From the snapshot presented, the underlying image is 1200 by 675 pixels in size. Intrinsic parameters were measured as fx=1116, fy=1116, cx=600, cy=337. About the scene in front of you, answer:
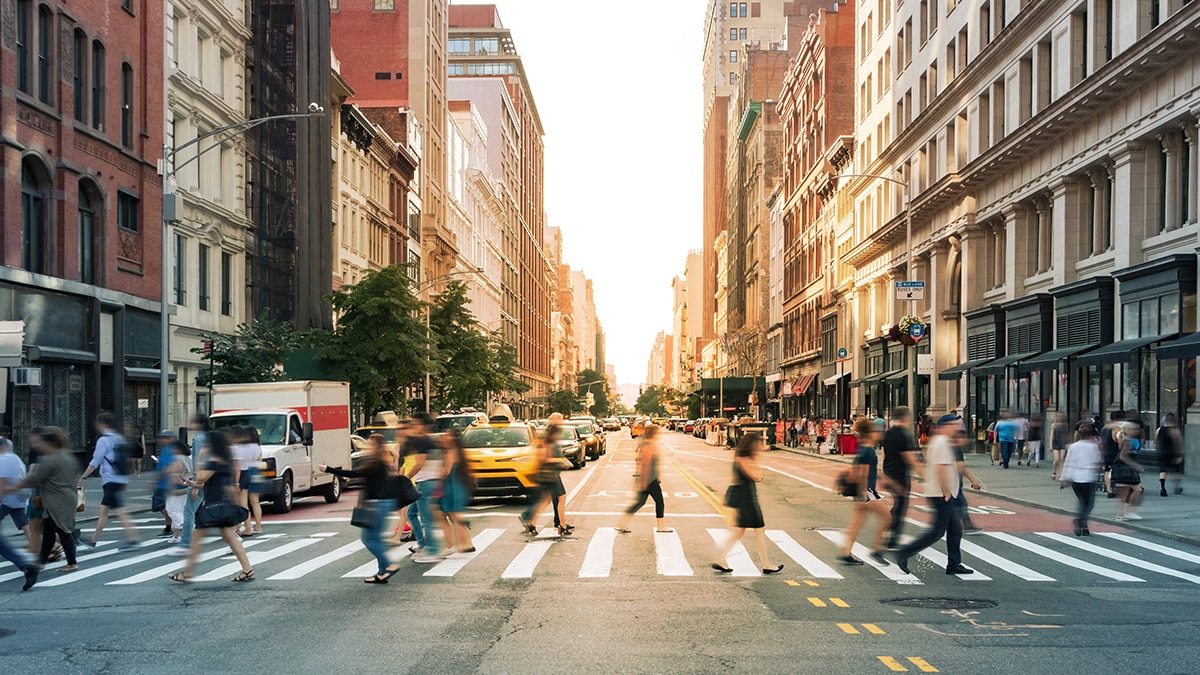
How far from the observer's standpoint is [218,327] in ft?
135

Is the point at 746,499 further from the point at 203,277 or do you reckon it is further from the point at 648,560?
the point at 203,277

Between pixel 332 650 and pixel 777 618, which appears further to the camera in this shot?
pixel 777 618

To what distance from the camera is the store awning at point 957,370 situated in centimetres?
4681

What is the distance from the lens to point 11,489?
43.8 feet

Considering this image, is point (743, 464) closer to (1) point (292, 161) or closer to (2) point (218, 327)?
(2) point (218, 327)

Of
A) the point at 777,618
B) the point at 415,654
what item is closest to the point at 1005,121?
the point at 777,618

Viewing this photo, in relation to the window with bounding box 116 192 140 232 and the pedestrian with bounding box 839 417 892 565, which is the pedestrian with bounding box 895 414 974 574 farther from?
the window with bounding box 116 192 140 232

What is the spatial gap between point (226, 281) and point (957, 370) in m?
30.9

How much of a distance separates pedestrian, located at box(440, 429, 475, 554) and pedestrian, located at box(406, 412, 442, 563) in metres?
0.11

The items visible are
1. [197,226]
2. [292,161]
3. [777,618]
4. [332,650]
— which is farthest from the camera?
[292,161]

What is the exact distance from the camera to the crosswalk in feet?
45.0

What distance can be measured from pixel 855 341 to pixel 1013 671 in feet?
205

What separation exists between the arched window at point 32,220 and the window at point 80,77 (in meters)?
2.73

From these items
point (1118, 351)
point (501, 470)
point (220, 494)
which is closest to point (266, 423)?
point (501, 470)
